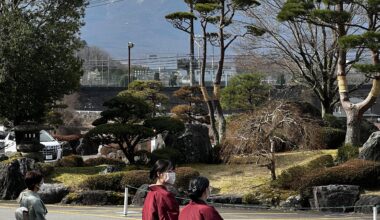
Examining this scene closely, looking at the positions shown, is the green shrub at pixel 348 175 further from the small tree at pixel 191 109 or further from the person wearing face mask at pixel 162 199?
the small tree at pixel 191 109

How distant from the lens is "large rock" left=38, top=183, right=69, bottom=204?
18453 millimetres

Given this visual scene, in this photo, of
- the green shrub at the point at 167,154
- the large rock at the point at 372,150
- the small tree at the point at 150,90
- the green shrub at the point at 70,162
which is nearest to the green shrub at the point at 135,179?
the green shrub at the point at 167,154

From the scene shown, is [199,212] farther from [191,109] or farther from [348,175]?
[191,109]

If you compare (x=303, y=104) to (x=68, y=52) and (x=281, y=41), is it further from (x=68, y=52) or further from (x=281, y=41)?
(x=68, y=52)

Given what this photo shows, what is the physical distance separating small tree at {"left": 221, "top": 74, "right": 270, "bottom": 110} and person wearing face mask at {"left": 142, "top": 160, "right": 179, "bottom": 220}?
3249 cm

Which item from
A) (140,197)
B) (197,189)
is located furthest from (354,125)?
(197,189)

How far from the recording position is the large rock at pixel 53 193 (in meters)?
18.5

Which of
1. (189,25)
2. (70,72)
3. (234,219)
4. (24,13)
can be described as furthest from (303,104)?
(234,219)

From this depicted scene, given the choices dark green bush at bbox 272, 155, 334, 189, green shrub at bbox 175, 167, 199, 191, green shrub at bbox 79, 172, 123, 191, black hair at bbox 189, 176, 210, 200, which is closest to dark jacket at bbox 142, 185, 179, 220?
black hair at bbox 189, 176, 210, 200

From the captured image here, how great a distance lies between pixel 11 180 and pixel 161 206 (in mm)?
14650

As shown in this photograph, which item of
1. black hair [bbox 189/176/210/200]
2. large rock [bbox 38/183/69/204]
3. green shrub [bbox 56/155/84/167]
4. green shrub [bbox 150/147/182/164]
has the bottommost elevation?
large rock [bbox 38/183/69/204]

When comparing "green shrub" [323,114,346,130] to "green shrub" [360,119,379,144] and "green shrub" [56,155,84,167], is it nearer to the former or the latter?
"green shrub" [360,119,379,144]

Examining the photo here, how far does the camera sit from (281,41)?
3042cm

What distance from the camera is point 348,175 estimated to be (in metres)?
17.3
